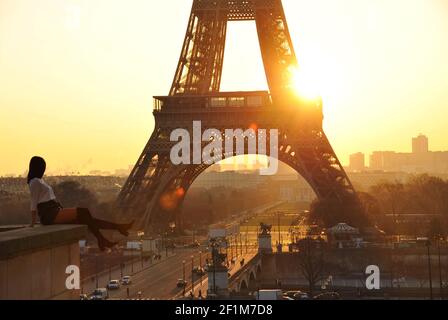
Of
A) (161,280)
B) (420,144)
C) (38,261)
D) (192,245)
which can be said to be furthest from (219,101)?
(420,144)

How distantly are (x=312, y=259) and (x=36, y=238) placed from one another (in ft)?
106

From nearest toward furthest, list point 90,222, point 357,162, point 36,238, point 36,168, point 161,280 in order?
point 36,238
point 90,222
point 36,168
point 161,280
point 357,162

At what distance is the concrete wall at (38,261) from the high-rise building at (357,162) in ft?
577

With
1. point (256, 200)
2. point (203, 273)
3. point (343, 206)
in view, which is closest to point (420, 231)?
point (343, 206)

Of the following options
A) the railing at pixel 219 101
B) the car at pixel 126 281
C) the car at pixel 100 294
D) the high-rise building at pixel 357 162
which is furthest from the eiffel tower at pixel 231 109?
the high-rise building at pixel 357 162

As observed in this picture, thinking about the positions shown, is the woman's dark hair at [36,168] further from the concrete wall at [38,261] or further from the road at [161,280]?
the road at [161,280]

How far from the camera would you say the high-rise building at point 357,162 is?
584ft

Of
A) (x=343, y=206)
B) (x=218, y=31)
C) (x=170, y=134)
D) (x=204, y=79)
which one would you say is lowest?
(x=343, y=206)

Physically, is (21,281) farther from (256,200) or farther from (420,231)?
(256,200)

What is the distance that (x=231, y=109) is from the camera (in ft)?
117

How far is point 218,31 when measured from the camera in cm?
3644

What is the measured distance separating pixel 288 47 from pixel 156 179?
354 inches

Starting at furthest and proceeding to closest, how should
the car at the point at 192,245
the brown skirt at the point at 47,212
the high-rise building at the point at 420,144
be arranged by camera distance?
1. the high-rise building at the point at 420,144
2. the car at the point at 192,245
3. the brown skirt at the point at 47,212

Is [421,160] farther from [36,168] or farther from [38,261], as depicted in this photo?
[38,261]
